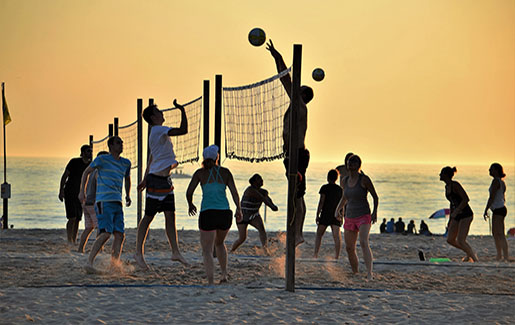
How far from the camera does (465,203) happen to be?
35.6 ft

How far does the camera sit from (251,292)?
752 cm

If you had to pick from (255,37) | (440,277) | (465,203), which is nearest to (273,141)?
(255,37)

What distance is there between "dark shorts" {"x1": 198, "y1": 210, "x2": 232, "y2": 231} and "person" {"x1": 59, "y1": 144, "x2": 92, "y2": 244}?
4.37 metres

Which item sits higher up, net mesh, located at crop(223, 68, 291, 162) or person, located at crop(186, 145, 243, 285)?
net mesh, located at crop(223, 68, 291, 162)

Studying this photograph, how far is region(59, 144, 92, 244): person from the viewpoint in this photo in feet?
38.0

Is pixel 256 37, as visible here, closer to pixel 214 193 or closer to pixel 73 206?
pixel 214 193

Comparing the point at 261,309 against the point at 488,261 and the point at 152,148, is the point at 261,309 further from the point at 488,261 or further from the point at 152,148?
the point at 488,261

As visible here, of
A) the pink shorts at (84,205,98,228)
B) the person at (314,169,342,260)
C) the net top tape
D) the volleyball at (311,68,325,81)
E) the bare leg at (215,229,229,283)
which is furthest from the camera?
the volleyball at (311,68,325,81)

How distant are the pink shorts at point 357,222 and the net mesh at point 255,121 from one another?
3.56ft

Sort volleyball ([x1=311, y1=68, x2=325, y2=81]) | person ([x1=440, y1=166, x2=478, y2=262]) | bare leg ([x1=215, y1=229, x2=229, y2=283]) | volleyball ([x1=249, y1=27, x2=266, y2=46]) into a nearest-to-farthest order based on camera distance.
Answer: bare leg ([x1=215, y1=229, x2=229, y2=283]), volleyball ([x1=249, y1=27, x2=266, y2=46]), person ([x1=440, y1=166, x2=478, y2=262]), volleyball ([x1=311, y1=68, x2=325, y2=81])

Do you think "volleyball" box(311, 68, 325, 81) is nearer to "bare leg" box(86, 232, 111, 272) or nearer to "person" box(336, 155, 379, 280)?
"person" box(336, 155, 379, 280)

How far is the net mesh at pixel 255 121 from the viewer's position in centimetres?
908

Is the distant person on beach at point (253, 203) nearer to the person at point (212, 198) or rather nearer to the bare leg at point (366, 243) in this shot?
the bare leg at point (366, 243)

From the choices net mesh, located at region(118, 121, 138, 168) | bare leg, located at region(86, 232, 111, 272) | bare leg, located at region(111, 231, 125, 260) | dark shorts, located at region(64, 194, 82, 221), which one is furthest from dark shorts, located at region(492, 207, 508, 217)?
net mesh, located at region(118, 121, 138, 168)
